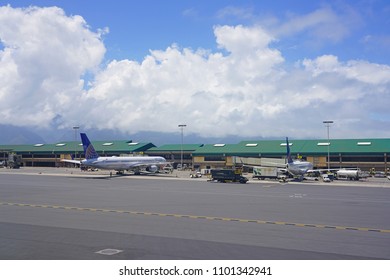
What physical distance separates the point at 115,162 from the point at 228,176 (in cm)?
3141

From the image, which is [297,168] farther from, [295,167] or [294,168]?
[294,168]

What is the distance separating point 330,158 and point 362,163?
9.42 m

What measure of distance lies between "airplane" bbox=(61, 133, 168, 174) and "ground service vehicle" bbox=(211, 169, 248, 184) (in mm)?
25356

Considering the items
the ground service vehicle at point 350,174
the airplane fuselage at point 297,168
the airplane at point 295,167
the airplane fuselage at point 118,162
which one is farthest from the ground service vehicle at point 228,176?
the ground service vehicle at point 350,174

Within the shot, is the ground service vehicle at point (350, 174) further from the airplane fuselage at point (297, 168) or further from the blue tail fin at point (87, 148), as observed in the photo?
the blue tail fin at point (87, 148)

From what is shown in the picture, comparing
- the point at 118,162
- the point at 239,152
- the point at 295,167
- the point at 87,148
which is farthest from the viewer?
the point at 239,152

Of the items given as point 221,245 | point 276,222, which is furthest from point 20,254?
point 276,222

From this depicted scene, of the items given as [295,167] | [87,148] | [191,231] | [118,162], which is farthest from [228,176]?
[191,231]

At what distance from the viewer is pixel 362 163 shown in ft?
390

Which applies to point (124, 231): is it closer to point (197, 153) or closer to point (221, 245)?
point (221, 245)

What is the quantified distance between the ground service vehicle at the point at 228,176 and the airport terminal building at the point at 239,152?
70.4ft

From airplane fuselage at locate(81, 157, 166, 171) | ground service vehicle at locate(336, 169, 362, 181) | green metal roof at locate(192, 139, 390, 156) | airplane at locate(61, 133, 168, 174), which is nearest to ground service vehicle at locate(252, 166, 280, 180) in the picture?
ground service vehicle at locate(336, 169, 362, 181)

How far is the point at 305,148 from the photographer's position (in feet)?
430

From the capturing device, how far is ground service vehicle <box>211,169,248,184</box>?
7944 cm
